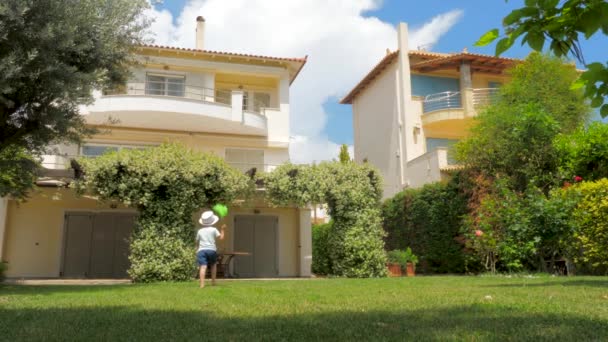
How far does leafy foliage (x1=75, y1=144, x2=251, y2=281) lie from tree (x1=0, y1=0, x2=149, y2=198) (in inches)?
146

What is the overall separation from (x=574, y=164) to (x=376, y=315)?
11.7m

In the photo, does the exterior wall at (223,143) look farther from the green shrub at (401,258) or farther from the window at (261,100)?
the green shrub at (401,258)

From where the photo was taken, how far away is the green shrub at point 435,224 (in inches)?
704

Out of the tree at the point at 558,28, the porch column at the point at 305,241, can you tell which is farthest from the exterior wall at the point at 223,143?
the tree at the point at 558,28

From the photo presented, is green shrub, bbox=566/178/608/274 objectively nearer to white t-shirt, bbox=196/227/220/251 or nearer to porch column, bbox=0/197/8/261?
white t-shirt, bbox=196/227/220/251

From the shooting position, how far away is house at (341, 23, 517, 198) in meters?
22.7

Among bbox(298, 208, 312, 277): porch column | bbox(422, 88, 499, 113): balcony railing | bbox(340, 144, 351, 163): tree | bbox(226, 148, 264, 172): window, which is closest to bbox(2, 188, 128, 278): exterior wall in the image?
bbox(226, 148, 264, 172): window

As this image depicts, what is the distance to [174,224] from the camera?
1416cm

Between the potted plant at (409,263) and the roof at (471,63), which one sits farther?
the roof at (471,63)

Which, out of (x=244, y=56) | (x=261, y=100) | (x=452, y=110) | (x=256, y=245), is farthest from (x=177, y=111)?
(x=452, y=110)

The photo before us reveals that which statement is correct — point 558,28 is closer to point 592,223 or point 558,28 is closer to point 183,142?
point 592,223

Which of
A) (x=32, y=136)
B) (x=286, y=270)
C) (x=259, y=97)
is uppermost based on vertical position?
(x=259, y=97)

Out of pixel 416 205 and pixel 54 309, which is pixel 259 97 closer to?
pixel 416 205

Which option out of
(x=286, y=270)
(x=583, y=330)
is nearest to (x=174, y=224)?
(x=286, y=270)
